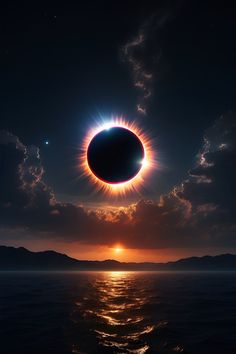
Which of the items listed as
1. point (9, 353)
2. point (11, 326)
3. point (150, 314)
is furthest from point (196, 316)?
point (9, 353)

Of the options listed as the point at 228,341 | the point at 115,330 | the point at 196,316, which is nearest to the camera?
the point at 228,341

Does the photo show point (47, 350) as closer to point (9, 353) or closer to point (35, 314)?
point (9, 353)

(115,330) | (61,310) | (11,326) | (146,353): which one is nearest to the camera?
(146,353)

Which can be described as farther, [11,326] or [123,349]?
[11,326]

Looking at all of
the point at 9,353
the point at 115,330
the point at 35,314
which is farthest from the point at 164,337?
the point at 35,314

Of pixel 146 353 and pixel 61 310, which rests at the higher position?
pixel 61 310

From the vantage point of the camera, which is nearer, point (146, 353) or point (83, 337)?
point (146, 353)

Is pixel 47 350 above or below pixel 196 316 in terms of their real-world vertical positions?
below

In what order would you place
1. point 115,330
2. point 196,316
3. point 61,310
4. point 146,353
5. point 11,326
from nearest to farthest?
point 146,353, point 115,330, point 11,326, point 196,316, point 61,310

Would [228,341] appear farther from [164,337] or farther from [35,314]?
[35,314]
